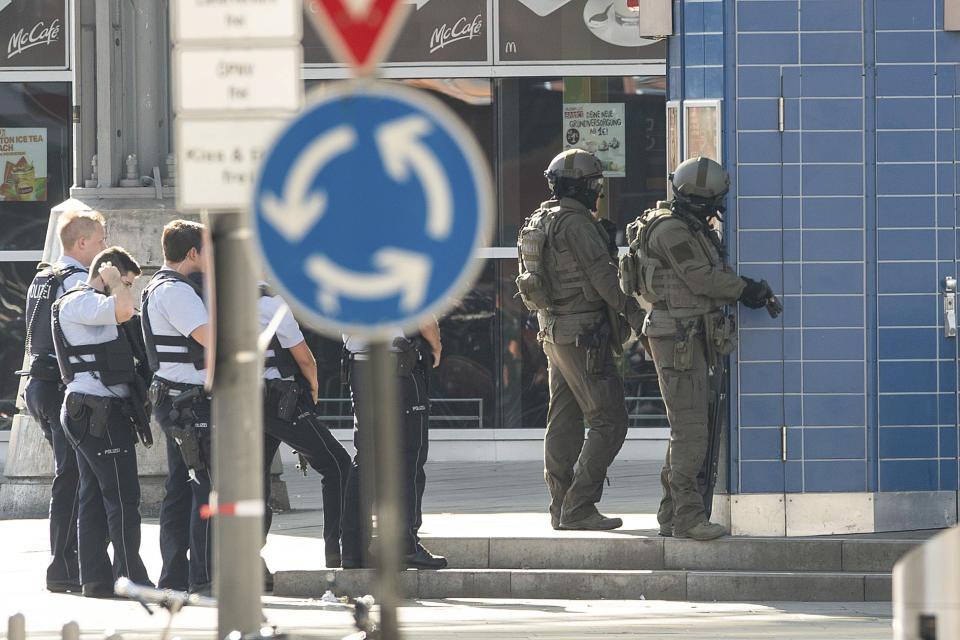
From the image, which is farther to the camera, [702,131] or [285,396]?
[702,131]

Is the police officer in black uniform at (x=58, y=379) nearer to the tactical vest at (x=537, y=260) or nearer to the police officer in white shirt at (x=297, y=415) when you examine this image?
the police officer in white shirt at (x=297, y=415)

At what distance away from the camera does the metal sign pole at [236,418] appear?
5.11 meters

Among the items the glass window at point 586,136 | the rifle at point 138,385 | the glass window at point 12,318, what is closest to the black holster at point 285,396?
the rifle at point 138,385

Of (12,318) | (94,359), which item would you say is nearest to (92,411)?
(94,359)

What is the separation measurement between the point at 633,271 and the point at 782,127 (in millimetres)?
1123

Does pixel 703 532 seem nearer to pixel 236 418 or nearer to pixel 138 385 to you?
pixel 138 385

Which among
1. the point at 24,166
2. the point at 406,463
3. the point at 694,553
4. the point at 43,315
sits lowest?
the point at 694,553

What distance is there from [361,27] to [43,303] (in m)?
5.26

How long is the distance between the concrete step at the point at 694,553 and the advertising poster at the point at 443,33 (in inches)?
257

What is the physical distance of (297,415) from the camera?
873 cm

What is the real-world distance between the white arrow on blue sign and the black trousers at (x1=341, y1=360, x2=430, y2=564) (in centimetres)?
450

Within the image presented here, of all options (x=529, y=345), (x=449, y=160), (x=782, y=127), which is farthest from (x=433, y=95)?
(x=449, y=160)

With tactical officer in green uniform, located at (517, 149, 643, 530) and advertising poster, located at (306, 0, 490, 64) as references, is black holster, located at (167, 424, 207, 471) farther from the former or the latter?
advertising poster, located at (306, 0, 490, 64)

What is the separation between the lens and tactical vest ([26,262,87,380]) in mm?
9023
